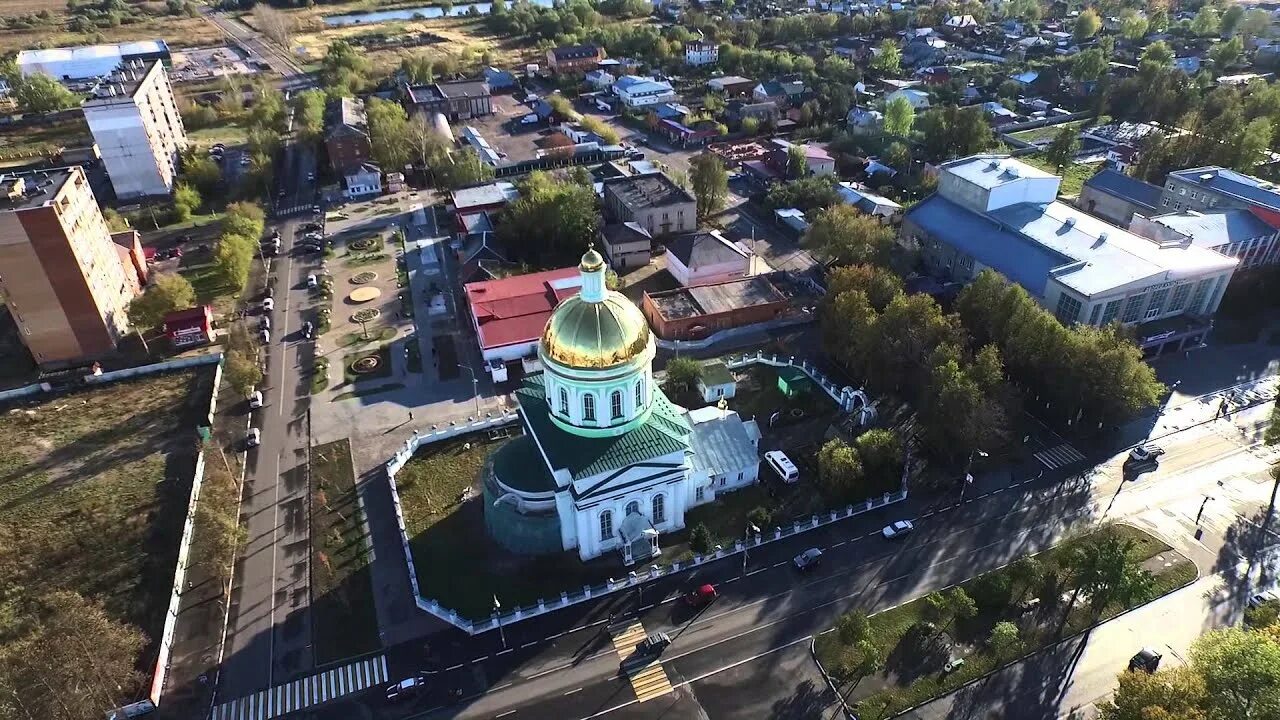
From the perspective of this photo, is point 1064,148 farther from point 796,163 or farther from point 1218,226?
point 796,163

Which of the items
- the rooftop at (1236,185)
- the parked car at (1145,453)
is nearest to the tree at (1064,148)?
the rooftop at (1236,185)

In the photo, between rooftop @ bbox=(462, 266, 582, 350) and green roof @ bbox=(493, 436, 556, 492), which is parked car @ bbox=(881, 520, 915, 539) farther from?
rooftop @ bbox=(462, 266, 582, 350)

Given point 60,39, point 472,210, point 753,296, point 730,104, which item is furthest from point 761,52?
point 60,39

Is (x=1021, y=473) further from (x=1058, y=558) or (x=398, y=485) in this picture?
(x=398, y=485)

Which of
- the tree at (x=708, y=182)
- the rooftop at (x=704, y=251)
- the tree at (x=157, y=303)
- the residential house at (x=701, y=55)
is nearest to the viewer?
the tree at (x=157, y=303)

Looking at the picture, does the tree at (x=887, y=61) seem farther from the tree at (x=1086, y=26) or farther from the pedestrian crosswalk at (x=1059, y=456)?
the pedestrian crosswalk at (x=1059, y=456)

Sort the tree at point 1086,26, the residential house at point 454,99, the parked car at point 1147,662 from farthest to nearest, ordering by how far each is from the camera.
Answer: the tree at point 1086,26, the residential house at point 454,99, the parked car at point 1147,662
